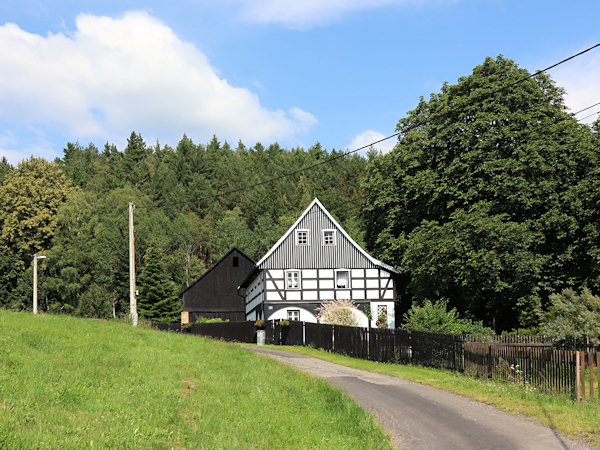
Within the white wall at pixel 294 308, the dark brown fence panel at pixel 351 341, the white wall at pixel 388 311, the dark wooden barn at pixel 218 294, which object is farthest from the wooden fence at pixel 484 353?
the dark wooden barn at pixel 218 294

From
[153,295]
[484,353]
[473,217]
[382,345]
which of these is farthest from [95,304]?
[484,353]

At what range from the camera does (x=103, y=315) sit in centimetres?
7306

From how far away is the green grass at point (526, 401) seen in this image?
1188 cm

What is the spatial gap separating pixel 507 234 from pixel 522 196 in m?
2.66

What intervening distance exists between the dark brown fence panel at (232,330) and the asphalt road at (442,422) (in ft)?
88.7

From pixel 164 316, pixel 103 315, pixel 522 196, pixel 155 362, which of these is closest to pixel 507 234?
pixel 522 196

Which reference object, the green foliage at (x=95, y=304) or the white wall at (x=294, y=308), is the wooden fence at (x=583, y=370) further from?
the green foliage at (x=95, y=304)

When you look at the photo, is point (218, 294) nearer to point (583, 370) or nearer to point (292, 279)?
point (292, 279)

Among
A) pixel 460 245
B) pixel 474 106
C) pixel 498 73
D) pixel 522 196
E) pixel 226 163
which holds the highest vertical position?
pixel 226 163

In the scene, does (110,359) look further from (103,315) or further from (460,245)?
(103,315)

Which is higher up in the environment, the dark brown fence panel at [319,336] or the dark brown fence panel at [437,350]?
the dark brown fence panel at [437,350]

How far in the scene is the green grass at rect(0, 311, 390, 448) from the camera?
8422 millimetres

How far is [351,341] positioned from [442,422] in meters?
17.3

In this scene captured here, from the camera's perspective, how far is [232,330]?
45.6 meters
